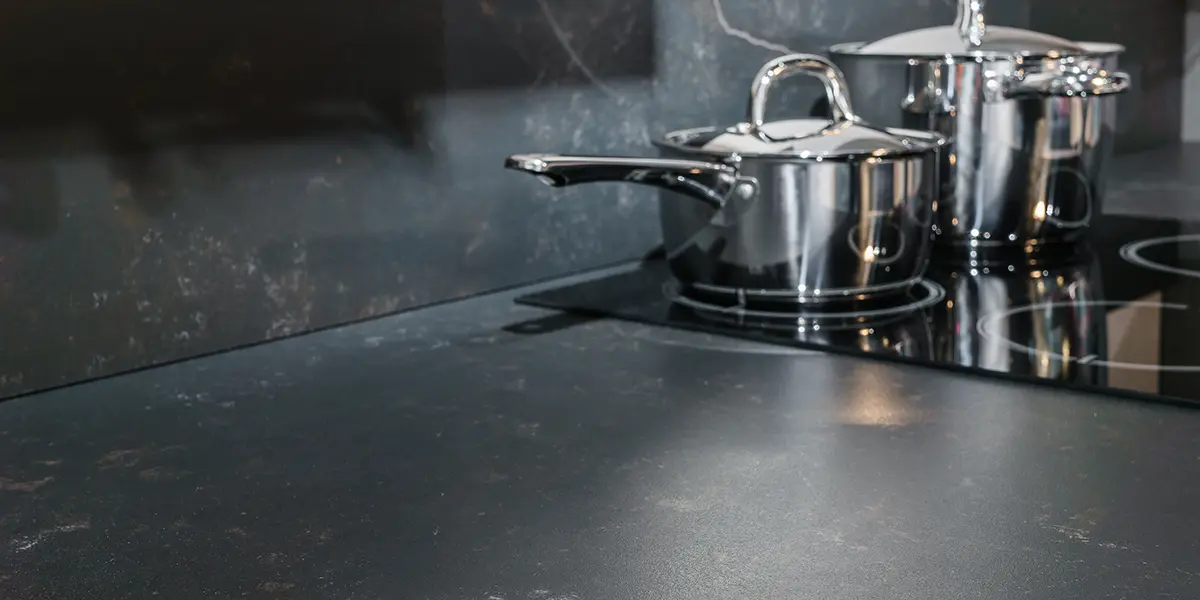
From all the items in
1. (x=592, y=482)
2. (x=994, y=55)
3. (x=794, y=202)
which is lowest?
(x=592, y=482)

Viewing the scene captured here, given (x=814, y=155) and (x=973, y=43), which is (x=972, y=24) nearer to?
(x=973, y=43)

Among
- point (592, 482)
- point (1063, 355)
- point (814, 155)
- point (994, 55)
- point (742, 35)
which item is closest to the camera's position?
point (592, 482)

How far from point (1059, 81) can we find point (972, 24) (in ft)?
0.31

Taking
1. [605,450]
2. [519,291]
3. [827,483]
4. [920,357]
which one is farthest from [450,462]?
[519,291]

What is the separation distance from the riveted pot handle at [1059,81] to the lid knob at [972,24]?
0.16 ft

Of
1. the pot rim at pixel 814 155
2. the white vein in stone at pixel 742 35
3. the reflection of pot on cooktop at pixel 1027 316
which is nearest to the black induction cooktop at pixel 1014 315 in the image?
the reflection of pot on cooktop at pixel 1027 316

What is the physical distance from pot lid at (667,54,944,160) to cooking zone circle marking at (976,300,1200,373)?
0.46ft

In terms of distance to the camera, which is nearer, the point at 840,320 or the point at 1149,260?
the point at 840,320

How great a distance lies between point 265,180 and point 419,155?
0.14 m

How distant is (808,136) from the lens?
3.25 feet

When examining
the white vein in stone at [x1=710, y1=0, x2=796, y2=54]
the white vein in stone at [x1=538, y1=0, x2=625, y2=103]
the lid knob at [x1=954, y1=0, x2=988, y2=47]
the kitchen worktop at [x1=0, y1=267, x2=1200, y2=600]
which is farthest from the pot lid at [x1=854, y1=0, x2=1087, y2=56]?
the kitchen worktop at [x1=0, y1=267, x2=1200, y2=600]

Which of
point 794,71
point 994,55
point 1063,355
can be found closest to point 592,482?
point 1063,355

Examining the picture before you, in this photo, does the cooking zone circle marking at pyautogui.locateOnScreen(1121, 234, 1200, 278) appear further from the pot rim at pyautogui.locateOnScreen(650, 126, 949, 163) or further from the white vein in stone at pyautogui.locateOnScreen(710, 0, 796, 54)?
the white vein in stone at pyautogui.locateOnScreen(710, 0, 796, 54)

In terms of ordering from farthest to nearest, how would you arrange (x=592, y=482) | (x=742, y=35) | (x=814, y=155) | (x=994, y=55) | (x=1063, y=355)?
(x=742, y=35), (x=994, y=55), (x=814, y=155), (x=1063, y=355), (x=592, y=482)
